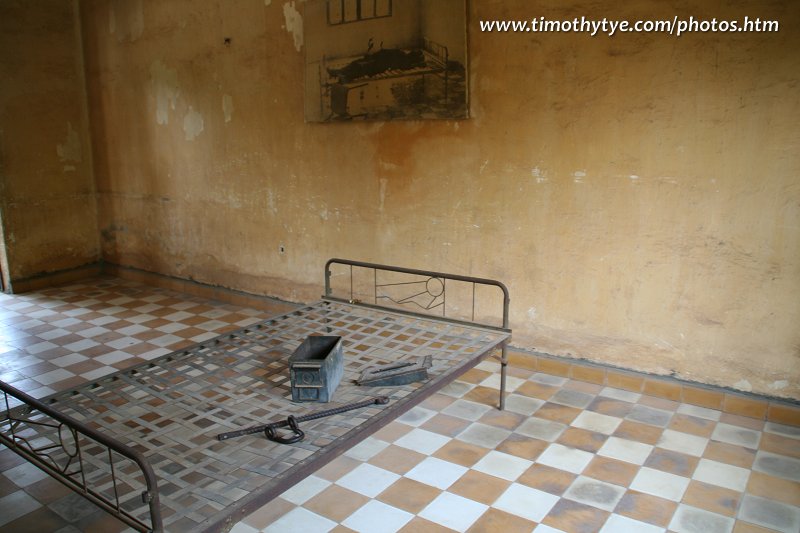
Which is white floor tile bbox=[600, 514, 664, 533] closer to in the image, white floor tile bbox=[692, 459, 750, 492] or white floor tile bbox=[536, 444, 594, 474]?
white floor tile bbox=[536, 444, 594, 474]

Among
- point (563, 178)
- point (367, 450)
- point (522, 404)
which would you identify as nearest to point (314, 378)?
point (367, 450)

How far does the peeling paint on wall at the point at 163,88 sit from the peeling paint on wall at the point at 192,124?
26 centimetres

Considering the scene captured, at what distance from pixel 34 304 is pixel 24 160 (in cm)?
170

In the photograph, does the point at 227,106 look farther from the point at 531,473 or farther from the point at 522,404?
the point at 531,473

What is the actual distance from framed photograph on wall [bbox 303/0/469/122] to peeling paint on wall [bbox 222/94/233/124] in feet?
3.56

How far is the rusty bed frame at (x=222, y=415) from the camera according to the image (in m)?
2.27

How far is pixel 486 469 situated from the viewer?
10.9ft

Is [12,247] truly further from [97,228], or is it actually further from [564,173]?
[564,173]

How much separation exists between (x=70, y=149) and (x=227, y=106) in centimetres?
258

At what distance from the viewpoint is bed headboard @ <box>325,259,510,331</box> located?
4746 millimetres

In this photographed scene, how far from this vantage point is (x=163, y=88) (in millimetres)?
6617

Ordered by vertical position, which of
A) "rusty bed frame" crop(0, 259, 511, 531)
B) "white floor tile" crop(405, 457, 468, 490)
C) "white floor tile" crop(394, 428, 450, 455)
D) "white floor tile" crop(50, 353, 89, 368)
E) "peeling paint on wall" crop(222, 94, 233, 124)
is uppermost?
"peeling paint on wall" crop(222, 94, 233, 124)


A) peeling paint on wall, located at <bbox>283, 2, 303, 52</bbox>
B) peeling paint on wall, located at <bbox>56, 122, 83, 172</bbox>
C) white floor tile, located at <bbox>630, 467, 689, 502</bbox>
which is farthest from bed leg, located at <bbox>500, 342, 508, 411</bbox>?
peeling paint on wall, located at <bbox>56, 122, 83, 172</bbox>

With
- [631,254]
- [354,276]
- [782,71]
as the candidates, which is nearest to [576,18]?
[782,71]
